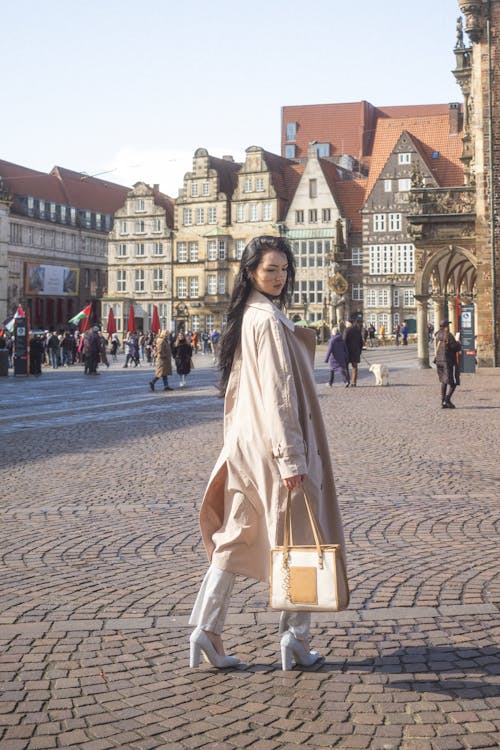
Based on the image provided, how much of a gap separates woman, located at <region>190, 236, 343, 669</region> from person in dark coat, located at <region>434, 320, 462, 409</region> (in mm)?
14270

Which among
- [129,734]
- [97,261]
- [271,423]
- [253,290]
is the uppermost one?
[97,261]

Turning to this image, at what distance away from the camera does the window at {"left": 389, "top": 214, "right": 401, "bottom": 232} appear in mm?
76125

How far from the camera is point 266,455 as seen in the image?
168 inches

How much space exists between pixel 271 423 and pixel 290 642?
956 millimetres

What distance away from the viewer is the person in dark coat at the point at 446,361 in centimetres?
1853

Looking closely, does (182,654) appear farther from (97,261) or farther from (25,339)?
(97,261)

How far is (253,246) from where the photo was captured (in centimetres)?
455

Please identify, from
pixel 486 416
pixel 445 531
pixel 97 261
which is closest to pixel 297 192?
pixel 97 261

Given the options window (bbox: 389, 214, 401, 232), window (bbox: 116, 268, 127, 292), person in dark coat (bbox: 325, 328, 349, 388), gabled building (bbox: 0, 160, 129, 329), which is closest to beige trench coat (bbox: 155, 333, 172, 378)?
person in dark coat (bbox: 325, 328, 349, 388)

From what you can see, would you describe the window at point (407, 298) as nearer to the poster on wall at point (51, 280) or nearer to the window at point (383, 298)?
the window at point (383, 298)

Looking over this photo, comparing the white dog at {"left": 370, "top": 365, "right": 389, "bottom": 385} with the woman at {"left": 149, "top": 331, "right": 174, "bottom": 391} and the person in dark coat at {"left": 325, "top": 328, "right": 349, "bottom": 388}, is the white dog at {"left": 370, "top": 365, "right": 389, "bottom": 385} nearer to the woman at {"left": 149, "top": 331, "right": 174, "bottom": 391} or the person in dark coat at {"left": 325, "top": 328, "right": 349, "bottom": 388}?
the person in dark coat at {"left": 325, "top": 328, "right": 349, "bottom": 388}

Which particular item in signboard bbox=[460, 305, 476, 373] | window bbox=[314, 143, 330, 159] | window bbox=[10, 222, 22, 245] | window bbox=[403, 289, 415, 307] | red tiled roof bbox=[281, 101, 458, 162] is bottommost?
signboard bbox=[460, 305, 476, 373]

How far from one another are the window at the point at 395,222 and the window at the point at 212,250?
1425 cm

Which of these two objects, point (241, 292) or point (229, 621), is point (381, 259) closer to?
point (229, 621)
